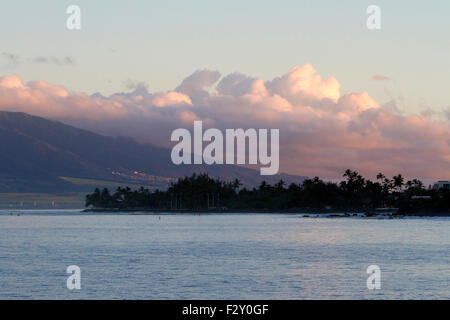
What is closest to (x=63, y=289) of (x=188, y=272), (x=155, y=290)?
(x=155, y=290)

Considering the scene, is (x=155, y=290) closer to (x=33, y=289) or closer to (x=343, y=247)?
(x=33, y=289)

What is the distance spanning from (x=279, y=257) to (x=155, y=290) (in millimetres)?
38181

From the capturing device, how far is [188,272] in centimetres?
7719
